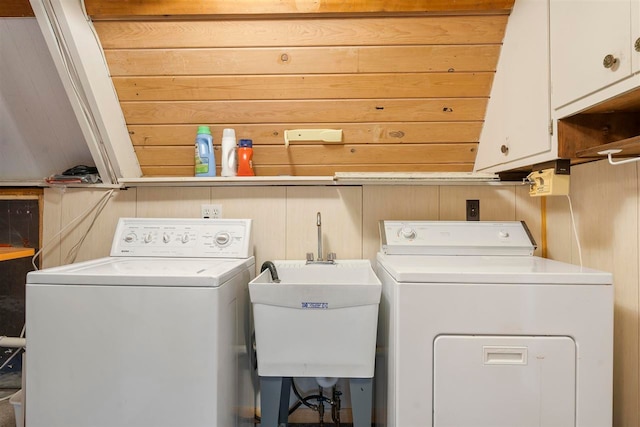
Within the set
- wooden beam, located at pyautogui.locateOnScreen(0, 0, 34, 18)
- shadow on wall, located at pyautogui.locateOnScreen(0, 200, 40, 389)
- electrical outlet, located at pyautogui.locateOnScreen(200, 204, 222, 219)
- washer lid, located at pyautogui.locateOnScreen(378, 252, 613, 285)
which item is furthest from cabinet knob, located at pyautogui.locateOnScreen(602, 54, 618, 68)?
shadow on wall, located at pyautogui.locateOnScreen(0, 200, 40, 389)

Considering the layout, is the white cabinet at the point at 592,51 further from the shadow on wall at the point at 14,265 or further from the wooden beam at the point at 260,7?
the shadow on wall at the point at 14,265

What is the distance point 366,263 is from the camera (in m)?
1.77

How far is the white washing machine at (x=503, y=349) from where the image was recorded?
109cm

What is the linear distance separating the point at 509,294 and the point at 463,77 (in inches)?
41.8

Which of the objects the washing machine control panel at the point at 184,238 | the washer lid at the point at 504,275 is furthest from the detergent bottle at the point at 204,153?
the washer lid at the point at 504,275

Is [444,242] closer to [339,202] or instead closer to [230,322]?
[339,202]

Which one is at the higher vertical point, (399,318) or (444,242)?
(444,242)

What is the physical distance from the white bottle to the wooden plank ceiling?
7 centimetres

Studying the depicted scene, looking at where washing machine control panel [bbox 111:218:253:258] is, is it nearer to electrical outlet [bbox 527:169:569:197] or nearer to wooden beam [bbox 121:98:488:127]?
wooden beam [bbox 121:98:488:127]

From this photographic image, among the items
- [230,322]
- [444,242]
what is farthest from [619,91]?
[230,322]

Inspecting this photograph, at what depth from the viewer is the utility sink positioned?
1.28 meters

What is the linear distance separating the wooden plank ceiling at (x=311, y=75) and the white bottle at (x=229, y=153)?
0.07 meters

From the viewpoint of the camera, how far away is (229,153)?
1779 millimetres

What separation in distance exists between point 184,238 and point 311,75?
1.02 m
